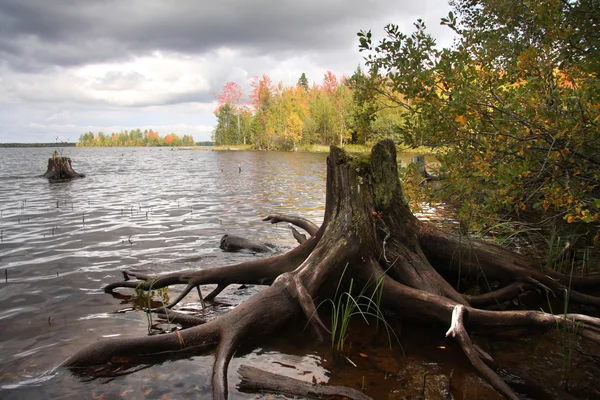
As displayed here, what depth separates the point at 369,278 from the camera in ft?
17.1

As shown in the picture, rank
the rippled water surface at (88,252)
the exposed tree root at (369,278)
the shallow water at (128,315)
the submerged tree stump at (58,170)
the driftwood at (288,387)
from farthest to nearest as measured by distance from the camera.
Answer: the submerged tree stump at (58,170) → the rippled water surface at (88,252) → the exposed tree root at (369,278) → the shallow water at (128,315) → the driftwood at (288,387)

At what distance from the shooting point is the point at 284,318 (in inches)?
186

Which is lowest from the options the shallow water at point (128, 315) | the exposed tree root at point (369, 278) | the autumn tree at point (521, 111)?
the shallow water at point (128, 315)

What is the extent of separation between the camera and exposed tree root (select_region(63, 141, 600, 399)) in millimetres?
4219

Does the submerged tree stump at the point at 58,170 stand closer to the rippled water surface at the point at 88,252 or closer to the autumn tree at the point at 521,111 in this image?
the rippled water surface at the point at 88,252

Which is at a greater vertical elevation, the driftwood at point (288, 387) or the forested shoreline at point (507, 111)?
the forested shoreline at point (507, 111)

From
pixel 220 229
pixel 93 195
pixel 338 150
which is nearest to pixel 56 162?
pixel 93 195

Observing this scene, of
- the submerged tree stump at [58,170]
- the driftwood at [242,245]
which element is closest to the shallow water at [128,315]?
the driftwood at [242,245]

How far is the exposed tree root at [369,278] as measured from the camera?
13.8 ft

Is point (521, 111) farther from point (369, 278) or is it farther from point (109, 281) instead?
point (109, 281)

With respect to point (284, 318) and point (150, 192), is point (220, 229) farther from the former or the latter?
point (150, 192)

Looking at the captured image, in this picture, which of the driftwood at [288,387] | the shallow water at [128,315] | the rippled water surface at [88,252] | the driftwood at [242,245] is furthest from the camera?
the driftwood at [242,245]

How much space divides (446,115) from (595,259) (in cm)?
430

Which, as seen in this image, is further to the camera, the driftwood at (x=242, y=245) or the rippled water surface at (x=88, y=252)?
the driftwood at (x=242, y=245)
